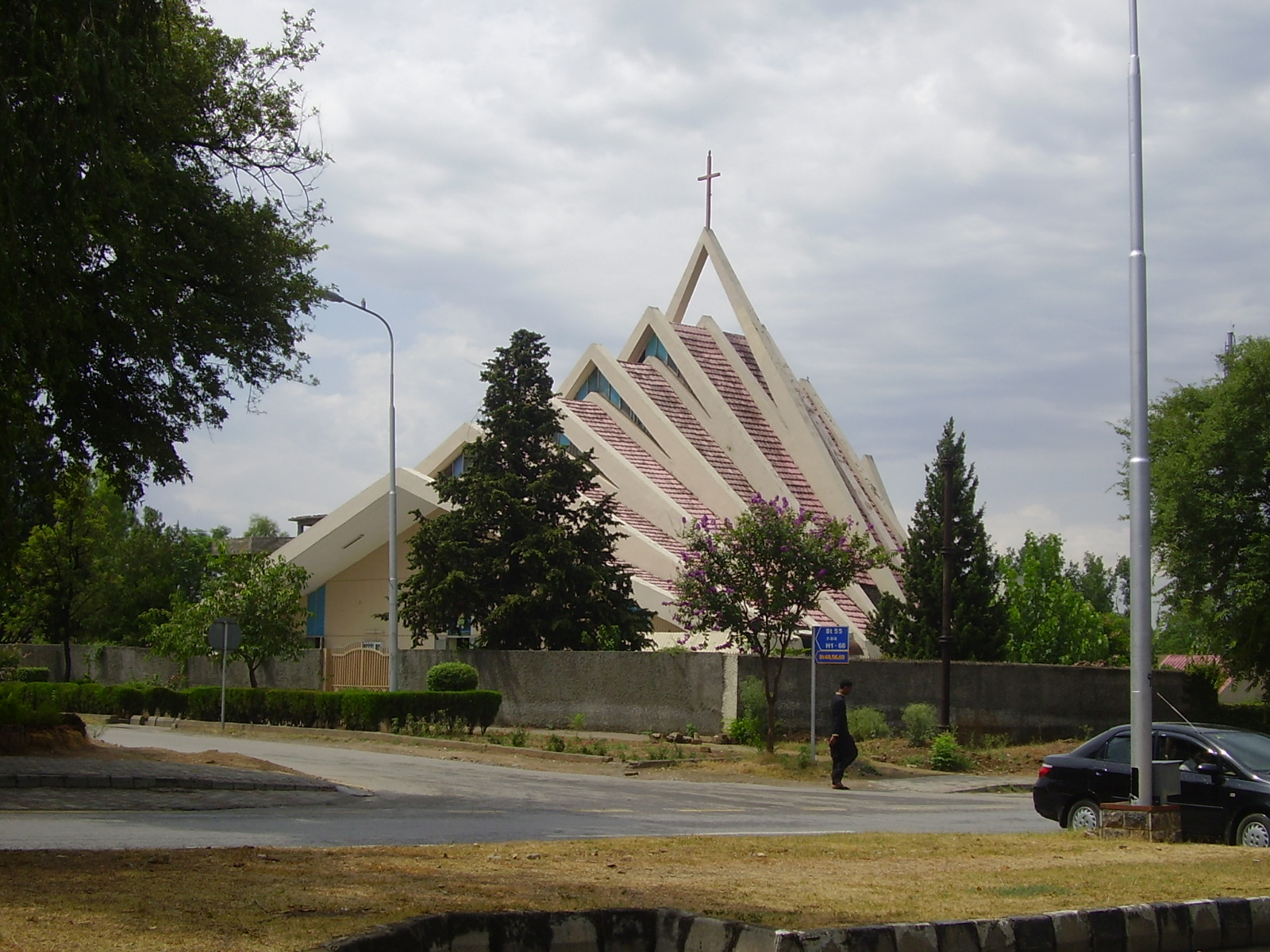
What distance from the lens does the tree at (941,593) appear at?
35844mm

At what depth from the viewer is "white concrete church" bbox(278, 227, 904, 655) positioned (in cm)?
4228

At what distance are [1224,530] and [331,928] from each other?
29.4m

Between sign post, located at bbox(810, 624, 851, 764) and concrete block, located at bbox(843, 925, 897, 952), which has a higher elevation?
sign post, located at bbox(810, 624, 851, 764)

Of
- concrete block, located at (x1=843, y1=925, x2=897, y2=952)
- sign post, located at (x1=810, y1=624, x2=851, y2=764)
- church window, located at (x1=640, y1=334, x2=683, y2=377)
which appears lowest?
concrete block, located at (x1=843, y1=925, x2=897, y2=952)

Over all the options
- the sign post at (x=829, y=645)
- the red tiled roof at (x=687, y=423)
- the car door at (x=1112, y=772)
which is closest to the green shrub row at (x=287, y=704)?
the sign post at (x=829, y=645)

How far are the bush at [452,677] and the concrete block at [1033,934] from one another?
23.5m

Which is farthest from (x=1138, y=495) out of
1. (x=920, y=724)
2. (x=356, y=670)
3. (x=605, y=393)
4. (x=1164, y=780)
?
(x=605, y=393)

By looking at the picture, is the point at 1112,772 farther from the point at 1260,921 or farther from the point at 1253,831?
the point at 1260,921

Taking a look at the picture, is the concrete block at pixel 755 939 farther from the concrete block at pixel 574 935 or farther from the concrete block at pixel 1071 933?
the concrete block at pixel 1071 933

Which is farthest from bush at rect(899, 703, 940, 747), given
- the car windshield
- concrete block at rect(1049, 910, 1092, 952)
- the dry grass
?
concrete block at rect(1049, 910, 1092, 952)

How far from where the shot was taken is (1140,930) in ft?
26.9

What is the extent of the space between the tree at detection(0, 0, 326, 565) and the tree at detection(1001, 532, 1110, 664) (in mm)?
29818

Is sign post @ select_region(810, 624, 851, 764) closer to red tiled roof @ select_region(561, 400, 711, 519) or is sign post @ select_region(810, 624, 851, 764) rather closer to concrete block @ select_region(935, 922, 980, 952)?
concrete block @ select_region(935, 922, 980, 952)

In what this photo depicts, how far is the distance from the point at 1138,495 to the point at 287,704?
70.8 feet
